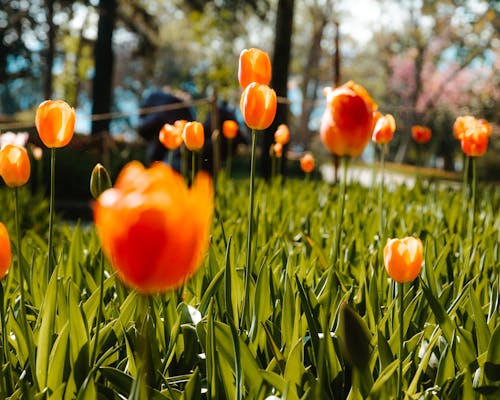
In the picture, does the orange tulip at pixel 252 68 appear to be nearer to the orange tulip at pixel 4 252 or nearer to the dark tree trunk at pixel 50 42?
the orange tulip at pixel 4 252

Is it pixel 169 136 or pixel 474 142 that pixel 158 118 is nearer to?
pixel 169 136

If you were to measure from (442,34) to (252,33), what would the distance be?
1073 centimetres

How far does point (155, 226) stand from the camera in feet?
2.17

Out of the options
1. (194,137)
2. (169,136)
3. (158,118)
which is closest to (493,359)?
(194,137)

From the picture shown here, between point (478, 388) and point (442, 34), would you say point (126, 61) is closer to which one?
point (442, 34)

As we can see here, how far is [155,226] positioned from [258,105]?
699mm

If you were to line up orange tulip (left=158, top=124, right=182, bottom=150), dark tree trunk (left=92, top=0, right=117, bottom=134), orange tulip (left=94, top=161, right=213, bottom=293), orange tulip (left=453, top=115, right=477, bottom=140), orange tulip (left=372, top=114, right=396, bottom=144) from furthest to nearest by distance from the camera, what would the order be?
dark tree trunk (left=92, top=0, right=117, bottom=134) → orange tulip (left=158, top=124, right=182, bottom=150) → orange tulip (left=453, top=115, right=477, bottom=140) → orange tulip (left=372, top=114, right=396, bottom=144) → orange tulip (left=94, top=161, right=213, bottom=293)

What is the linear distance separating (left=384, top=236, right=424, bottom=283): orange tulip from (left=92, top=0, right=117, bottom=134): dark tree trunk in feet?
51.0

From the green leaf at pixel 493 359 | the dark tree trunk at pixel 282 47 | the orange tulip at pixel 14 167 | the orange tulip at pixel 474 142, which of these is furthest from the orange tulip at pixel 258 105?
the dark tree trunk at pixel 282 47

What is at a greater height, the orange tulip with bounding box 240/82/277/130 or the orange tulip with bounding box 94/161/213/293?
the orange tulip with bounding box 240/82/277/130

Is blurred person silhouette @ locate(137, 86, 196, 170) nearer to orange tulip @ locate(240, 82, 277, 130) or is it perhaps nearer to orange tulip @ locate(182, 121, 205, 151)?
orange tulip @ locate(182, 121, 205, 151)

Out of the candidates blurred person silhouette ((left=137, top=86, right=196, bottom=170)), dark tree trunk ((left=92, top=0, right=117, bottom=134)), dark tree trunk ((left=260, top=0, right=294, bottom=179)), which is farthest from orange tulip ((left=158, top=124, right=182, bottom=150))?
dark tree trunk ((left=92, top=0, right=117, bottom=134))

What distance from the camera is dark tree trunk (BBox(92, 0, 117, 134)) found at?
15969 mm

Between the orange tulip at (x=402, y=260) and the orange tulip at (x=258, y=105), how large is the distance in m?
0.37
